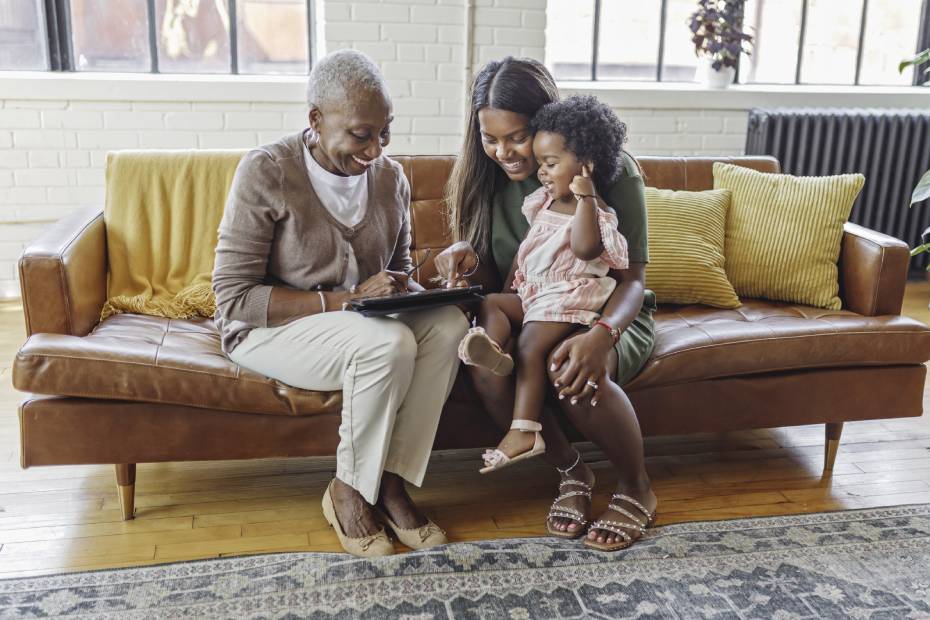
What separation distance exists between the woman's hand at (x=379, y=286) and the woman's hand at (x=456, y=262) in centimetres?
13

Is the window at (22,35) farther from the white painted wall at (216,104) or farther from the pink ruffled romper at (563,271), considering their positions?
the pink ruffled romper at (563,271)

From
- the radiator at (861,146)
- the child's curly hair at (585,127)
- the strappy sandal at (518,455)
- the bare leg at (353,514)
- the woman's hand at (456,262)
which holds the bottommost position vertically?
the bare leg at (353,514)

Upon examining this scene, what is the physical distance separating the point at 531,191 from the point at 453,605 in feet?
3.35

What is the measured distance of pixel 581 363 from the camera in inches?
77.2

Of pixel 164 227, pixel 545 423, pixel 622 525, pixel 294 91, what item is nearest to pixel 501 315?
pixel 545 423

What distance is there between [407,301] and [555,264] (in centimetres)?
38

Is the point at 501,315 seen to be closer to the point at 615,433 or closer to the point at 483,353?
the point at 483,353

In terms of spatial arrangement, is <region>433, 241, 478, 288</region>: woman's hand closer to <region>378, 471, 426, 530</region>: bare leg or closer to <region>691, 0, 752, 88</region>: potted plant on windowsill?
<region>378, 471, 426, 530</region>: bare leg

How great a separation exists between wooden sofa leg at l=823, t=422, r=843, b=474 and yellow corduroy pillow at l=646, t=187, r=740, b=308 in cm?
44

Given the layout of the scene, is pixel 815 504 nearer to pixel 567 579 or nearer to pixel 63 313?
pixel 567 579

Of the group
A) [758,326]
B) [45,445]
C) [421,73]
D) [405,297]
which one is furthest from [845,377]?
[421,73]

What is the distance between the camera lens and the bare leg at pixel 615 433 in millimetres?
2023

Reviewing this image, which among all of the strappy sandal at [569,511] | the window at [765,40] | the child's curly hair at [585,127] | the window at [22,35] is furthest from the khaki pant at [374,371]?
the window at [765,40]

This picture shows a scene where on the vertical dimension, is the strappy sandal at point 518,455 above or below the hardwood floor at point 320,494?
above
